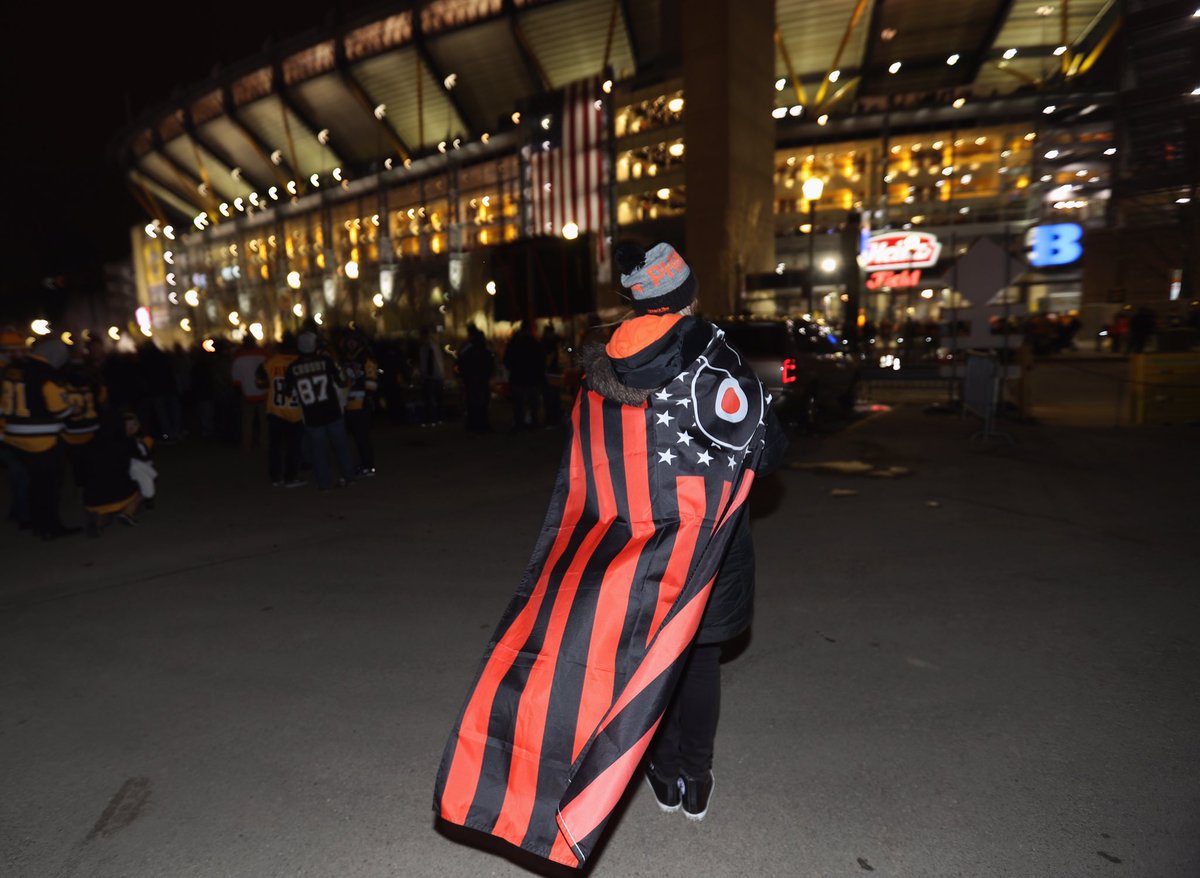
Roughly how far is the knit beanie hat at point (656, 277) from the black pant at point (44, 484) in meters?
7.14

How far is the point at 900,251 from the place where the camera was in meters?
31.7

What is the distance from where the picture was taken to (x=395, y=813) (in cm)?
286

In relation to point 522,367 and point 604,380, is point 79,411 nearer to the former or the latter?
point 522,367

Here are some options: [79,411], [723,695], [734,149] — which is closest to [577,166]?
[734,149]

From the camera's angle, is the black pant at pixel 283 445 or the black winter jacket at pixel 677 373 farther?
the black pant at pixel 283 445

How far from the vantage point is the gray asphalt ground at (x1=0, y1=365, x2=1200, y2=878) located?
2646mm

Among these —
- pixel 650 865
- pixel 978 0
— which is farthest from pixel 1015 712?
pixel 978 0

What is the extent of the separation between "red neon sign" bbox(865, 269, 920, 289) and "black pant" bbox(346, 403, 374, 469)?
29.5 m

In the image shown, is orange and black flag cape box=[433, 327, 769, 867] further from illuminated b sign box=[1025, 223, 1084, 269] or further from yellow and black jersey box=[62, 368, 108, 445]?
illuminated b sign box=[1025, 223, 1084, 269]

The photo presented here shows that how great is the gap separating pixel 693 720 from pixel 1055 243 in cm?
3833

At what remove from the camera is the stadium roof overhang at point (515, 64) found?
3681 cm

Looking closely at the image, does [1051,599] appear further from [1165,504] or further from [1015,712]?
[1165,504]

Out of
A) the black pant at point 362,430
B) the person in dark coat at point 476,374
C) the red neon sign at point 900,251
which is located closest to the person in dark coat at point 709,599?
the black pant at point 362,430

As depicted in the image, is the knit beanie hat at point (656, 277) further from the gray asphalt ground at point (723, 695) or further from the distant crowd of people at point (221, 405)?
the distant crowd of people at point (221, 405)
